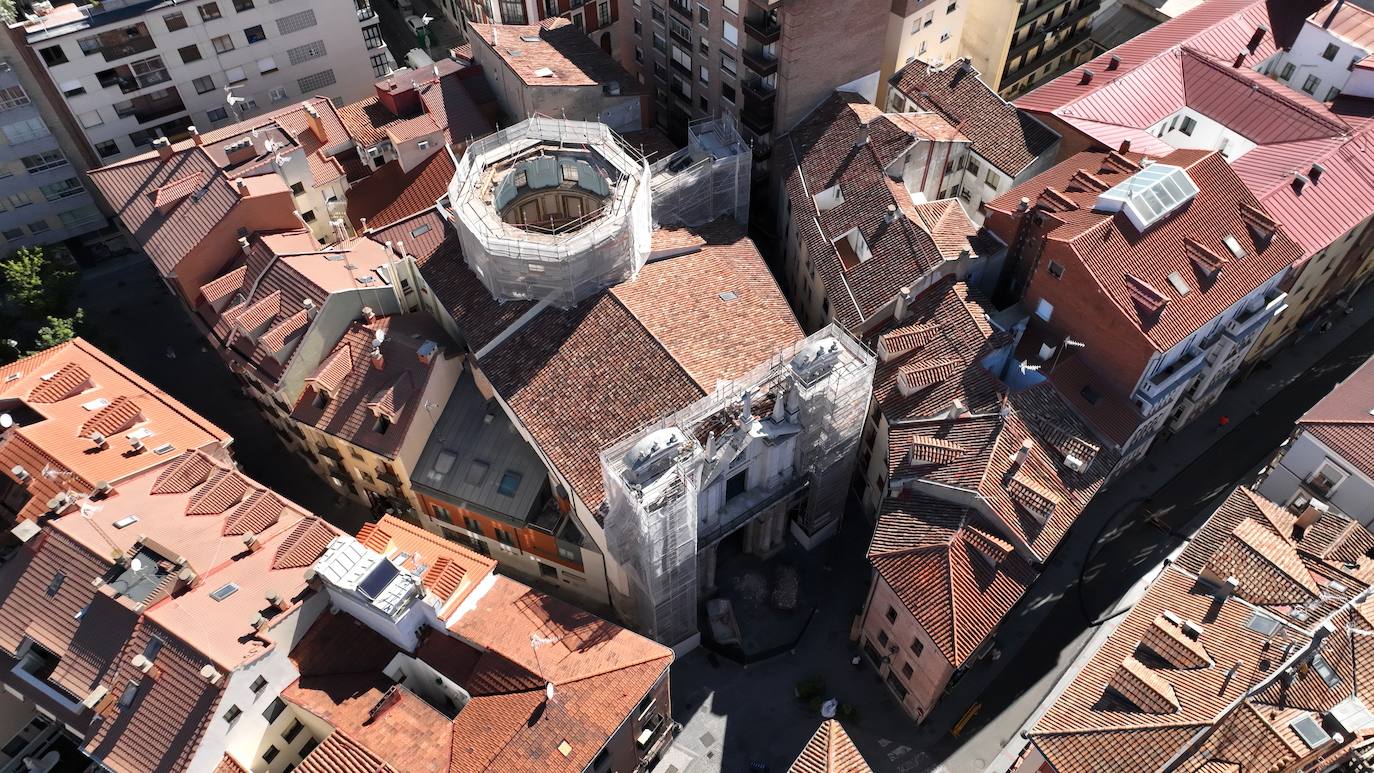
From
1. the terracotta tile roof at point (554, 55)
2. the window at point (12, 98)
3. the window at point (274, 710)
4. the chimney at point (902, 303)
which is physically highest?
the window at point (12, 98)

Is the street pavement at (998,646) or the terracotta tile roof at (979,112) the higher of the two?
the terracotta tile roof at (979,112)

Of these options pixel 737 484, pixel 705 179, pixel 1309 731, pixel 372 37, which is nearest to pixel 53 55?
pixel 372 37

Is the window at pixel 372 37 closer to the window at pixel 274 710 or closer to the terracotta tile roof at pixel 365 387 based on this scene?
the terracotta tile roof at pixel 365 387

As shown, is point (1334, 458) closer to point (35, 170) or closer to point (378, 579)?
point (378, 579)

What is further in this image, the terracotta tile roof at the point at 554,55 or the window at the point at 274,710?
the terracotta tile roof at the point at 554,55

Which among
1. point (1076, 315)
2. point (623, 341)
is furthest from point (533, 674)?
point (1076, 315)

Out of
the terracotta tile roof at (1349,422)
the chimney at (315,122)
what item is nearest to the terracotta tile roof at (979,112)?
the terracotta tile roof at (1349,422)

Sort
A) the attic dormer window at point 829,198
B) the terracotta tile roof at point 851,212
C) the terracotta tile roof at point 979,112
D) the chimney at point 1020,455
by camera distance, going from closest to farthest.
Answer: the chimney at point 1020,455 < the terracotta tile roof at point 851,212 < the attic dormer window at point 829,198 < the terracotta tile roof at point 979,112

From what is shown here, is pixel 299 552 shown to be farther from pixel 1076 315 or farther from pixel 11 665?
pixel 1076 315
